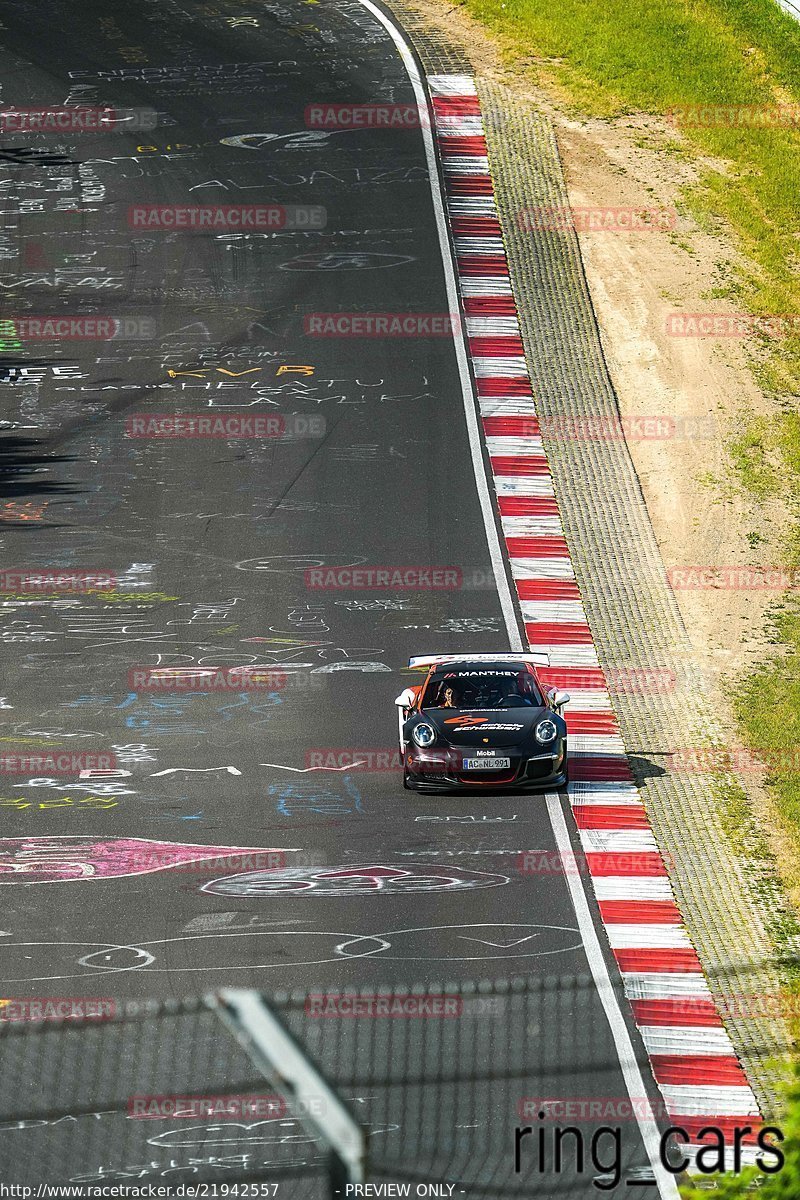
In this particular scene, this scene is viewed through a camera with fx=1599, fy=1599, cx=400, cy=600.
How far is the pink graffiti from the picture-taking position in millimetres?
15422

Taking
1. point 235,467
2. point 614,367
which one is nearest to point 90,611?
point 235,467

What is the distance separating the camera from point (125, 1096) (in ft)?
31.8

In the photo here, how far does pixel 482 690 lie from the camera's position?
703 inches

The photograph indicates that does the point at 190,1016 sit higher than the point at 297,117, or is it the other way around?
the point at 190,1016

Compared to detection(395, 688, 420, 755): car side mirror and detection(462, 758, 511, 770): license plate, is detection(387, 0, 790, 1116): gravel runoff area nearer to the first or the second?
detection(462, 758, 511, 770): license plate

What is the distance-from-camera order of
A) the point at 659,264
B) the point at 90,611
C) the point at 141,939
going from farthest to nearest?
the point at 659,264
the point at 90,611
the point at 141,939

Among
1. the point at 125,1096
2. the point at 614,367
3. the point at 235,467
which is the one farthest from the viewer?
the point at 614,367

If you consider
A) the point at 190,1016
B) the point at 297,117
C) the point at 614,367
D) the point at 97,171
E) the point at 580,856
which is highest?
the point at 190,1016

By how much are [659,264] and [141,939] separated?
2284cm

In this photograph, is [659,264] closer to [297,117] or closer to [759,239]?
[759,239]

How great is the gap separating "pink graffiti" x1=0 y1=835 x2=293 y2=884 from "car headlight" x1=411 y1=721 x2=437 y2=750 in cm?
204

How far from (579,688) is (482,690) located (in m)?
3.47

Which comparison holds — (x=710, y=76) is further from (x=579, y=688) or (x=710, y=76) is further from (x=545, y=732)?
(x=545, y=732)

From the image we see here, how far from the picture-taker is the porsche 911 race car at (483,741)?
1688cm
